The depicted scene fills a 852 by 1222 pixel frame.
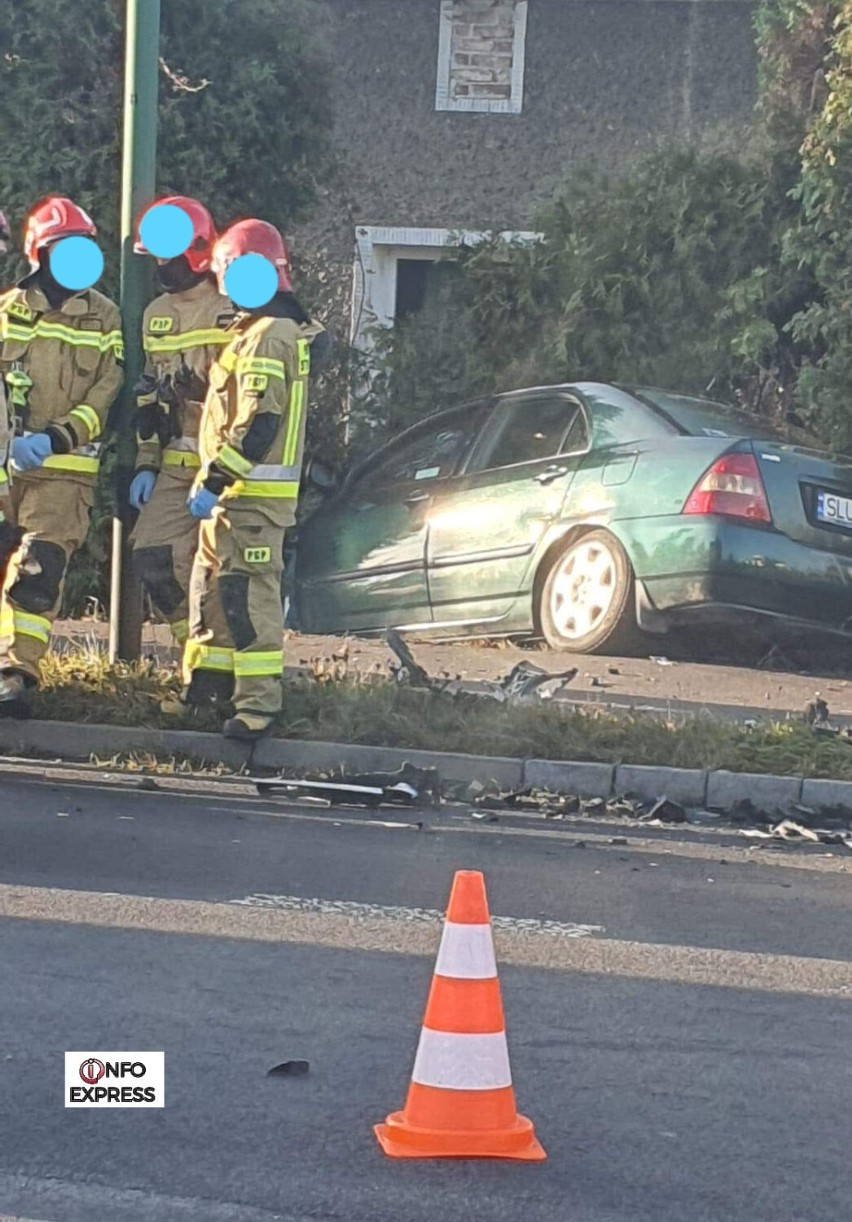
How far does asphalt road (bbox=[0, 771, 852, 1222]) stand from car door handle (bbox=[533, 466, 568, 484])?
188 inches

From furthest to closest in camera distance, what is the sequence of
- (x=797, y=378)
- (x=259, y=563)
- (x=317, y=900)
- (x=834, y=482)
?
(x=797, y=378), (x=834, y=482), (x=259, y=563), (x=317, y=900)

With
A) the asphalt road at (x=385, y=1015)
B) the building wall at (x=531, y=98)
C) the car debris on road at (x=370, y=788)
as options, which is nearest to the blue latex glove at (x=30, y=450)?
the car debris on road at (x=370, y=788)

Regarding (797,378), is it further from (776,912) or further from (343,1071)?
(343,1071)

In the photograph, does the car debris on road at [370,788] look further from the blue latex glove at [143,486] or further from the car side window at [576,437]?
the car side window at [576,437]

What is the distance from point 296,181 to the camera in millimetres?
13047

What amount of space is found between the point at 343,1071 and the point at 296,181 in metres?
9.50

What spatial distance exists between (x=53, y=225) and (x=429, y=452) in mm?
4270

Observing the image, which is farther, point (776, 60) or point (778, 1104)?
point (776, 60)

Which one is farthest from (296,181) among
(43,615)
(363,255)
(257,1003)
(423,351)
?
(257,1003)

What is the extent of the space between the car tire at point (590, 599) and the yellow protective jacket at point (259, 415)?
3.33 meters

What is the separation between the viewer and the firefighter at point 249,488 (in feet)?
→ 27.2

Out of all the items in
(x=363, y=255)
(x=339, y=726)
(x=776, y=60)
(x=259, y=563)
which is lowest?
(x=339, y=726)

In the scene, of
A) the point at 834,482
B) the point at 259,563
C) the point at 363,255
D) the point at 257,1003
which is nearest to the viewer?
the point at 257,1003

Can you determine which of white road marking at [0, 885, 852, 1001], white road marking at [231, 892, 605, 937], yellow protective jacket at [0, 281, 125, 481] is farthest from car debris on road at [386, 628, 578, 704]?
white road marking at [0, 885, 852, 1001]
